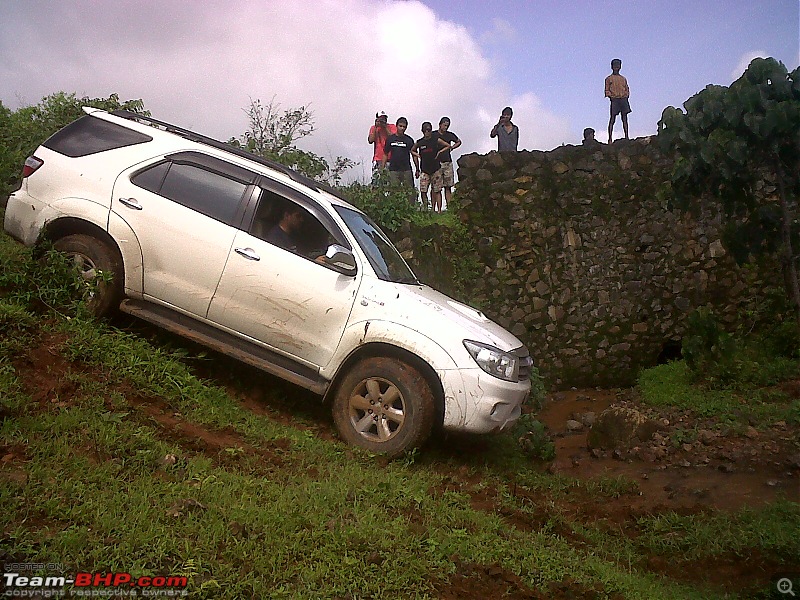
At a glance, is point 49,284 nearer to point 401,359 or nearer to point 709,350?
point 401,359

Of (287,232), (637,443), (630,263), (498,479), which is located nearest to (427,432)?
(498,479)

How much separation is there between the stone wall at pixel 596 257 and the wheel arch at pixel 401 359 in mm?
5777

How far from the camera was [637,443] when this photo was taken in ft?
23.6

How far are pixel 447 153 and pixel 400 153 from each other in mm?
892

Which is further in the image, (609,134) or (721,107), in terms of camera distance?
(609,134)

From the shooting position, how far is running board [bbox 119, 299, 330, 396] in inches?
203

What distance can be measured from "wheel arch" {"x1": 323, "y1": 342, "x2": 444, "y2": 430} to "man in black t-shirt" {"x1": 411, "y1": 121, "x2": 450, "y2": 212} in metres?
6.12

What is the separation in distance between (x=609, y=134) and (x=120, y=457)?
418 inches

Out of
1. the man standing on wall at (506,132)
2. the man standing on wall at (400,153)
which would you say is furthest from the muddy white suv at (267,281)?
the man standing on wall at (506,132)

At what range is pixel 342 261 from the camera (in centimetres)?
514

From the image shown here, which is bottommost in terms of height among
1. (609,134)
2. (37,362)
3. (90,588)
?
(90,588)

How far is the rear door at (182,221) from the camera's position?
5.25 meters

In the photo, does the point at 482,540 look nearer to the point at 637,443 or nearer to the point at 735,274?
the point at 637,443

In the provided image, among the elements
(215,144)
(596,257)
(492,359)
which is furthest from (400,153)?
(492,359)
